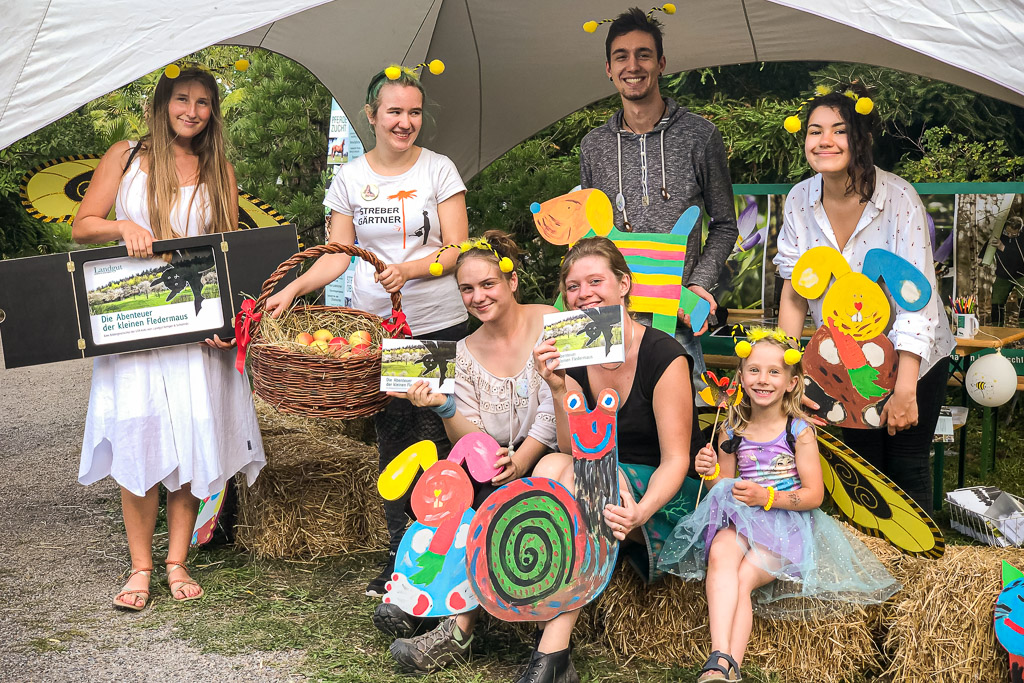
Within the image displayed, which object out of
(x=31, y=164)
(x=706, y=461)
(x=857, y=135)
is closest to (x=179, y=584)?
(x=706, y=461)

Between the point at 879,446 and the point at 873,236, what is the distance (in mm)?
751

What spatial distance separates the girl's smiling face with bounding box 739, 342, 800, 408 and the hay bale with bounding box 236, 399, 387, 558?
6.08 feet

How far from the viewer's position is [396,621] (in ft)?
10.5

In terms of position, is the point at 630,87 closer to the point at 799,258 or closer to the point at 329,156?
the point at 799,258

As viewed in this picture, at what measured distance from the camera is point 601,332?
2.70 m

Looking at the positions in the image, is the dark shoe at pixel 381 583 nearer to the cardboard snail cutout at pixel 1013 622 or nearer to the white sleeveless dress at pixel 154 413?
the white sleeveless dress at pixel 154 413

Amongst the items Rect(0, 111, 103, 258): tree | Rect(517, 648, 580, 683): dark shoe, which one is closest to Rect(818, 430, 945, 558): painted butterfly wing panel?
Rect(517, 648, 580, 683): dark shoe

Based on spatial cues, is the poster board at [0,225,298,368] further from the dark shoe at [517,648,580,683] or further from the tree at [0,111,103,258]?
the tree at [0,111,103,258]

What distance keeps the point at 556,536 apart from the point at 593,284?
77 cm

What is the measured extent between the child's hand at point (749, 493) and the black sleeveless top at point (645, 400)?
0.22m

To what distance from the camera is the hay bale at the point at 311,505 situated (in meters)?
4.09

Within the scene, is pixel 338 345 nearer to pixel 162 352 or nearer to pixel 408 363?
pixel 408 363

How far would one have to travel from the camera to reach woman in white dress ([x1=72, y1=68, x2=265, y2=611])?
11.2ft

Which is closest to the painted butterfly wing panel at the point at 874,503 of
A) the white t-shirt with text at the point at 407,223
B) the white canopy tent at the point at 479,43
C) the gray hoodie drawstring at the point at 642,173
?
the gray hoodie drawstring at the point at 642,173
